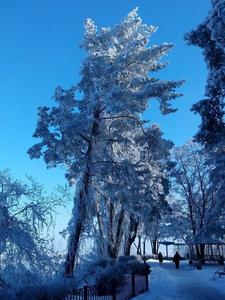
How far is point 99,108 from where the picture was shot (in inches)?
865

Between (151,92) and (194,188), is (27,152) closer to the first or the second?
(151,92)

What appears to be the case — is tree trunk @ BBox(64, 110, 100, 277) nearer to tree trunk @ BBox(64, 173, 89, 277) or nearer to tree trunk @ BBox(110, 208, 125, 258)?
tree trunk @ BBox(64, 173, 89, 277)

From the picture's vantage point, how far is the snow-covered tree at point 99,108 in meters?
20.7

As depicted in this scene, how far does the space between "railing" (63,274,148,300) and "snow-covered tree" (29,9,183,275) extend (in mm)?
2723

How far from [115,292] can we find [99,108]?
381 inches

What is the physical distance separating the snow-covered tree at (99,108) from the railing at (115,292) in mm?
2723

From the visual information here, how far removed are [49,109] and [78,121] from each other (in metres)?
1.69

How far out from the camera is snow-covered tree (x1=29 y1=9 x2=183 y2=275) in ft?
67.9

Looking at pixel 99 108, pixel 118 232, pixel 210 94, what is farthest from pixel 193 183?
pixel 210 94

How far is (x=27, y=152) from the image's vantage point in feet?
70.9

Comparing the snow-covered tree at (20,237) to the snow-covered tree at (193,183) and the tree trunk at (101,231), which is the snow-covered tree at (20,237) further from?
the snow-covered tree at (193,183)

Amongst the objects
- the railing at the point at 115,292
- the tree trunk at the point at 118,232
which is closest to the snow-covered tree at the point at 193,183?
the tree trunk at the point at 118,232

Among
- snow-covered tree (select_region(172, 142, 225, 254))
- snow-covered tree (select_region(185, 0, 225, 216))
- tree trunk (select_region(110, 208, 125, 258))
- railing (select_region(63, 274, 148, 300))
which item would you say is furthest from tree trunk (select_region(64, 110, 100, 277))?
snow-covered tree (select_region(172, 142, 225, 254))

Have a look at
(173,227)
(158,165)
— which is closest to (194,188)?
(173,227)
